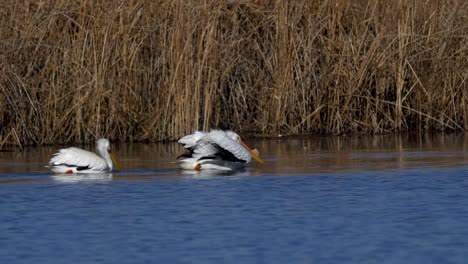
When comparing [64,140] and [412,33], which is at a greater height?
[412,33]

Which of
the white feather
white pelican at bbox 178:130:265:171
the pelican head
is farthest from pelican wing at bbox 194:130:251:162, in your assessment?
the white feather

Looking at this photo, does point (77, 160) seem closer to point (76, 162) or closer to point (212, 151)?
point (76, 162)

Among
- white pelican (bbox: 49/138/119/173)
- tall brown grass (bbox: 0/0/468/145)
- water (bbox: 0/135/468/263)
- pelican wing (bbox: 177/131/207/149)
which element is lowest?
water (bbox: 0/135/468/263)

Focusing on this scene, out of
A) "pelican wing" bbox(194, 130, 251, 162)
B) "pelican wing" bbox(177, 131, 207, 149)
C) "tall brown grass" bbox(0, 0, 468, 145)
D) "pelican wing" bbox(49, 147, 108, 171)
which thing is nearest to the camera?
"pelican wing" bbox(49, 147, 108, 171)

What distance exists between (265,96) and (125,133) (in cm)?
185

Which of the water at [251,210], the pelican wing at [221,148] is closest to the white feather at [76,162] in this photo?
the water at [251,210]

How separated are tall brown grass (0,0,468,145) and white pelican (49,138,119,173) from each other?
2.20 m

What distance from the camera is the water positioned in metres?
7.42

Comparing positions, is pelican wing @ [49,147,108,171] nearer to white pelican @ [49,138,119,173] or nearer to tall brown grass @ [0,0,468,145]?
white pelican @ [49,138,119,173]

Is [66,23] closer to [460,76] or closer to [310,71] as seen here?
[310,71]

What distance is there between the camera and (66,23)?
14617 millimetres

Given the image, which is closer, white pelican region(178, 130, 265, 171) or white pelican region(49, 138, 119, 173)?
white pelican region(49, 138, 119, 173)

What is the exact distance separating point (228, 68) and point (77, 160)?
3.62m

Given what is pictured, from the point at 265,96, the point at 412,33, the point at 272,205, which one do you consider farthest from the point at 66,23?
the point at 272,205
